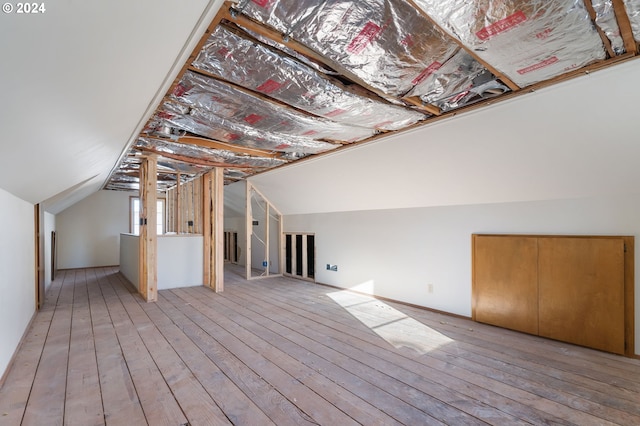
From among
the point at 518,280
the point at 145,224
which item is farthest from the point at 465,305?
the point at 145,224

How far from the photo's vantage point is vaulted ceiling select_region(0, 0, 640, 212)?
1.15 meters

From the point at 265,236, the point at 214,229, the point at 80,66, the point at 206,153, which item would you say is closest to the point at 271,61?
the point at 80,66

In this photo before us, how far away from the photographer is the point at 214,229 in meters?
5.35

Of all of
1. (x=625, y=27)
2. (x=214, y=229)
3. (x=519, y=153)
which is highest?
(x=625, y=27)

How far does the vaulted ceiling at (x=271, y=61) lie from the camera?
115 cm

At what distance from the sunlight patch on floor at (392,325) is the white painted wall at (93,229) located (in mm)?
6935

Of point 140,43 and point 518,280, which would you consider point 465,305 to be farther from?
point 140,43

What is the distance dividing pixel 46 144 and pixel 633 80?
3.82 m

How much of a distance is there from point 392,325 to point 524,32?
2.97m

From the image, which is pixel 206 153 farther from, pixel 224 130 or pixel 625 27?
pixel 625 27

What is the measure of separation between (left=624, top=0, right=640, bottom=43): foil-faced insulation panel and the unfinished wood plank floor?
2.28m

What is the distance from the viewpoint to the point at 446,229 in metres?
3.94

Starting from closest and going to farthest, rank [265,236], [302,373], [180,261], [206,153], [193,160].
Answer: [302,373] < [206,153] < [193,160] < [180,261] < [265,236]

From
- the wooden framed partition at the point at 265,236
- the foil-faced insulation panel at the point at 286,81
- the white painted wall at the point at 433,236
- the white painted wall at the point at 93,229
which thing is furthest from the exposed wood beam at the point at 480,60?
the white painted wall at the point at 93,229
